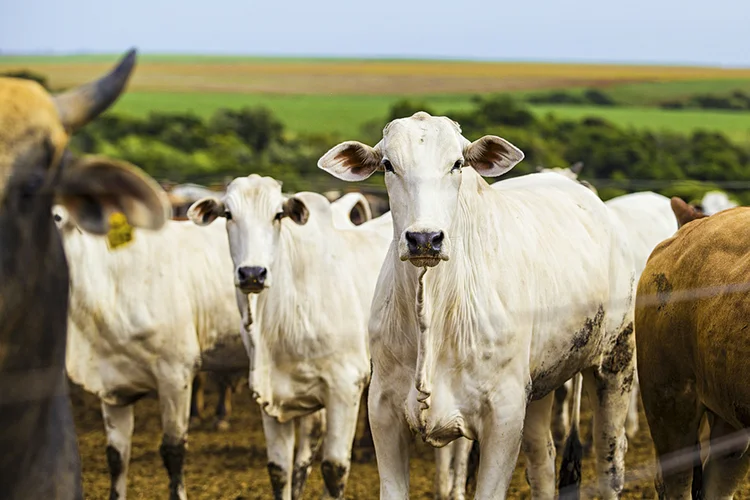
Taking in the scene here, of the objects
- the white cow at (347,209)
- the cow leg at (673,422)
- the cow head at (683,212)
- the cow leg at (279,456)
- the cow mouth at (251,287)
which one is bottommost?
the cow leg at (279,456)

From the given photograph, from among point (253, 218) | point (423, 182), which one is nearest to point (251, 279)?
point (253, 218)

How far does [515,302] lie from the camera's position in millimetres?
5129

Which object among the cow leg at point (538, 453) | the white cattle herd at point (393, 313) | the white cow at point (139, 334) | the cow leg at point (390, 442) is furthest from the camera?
the white cow at point (139, 334)

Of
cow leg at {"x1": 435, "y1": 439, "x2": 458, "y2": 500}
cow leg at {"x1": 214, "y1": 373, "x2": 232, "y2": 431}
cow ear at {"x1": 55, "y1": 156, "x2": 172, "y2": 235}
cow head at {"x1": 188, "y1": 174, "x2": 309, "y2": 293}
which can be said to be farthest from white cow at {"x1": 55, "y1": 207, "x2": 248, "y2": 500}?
cow ear at {"x1": 55, "y1": 156, "x2": 172, "y2": 235}

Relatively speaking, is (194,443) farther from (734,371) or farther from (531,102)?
(531,102)

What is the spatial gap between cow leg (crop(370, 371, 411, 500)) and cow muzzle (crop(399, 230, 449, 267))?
81 cm

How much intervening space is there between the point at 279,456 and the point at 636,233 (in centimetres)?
450

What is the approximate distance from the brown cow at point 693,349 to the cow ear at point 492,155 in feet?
4.08

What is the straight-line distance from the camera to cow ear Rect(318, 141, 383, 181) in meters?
5.10

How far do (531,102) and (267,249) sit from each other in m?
37.2

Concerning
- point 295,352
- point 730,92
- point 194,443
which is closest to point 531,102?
point 730,92

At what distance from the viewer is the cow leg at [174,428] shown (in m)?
7.83

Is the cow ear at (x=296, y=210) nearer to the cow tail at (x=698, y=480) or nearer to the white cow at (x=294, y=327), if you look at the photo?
the white cow at (x=294, y=327)

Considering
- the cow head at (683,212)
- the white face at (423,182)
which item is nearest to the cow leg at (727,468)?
the cow head at (683,212)
